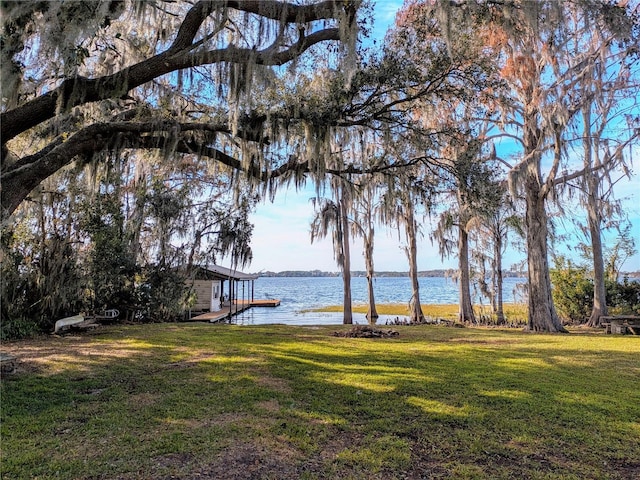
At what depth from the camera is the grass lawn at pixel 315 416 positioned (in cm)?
269

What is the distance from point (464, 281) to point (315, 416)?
44.1 ft

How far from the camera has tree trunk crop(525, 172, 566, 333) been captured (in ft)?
38.3

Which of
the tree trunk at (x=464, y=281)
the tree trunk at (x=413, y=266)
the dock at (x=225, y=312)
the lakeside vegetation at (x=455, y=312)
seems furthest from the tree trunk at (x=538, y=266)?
the dock at (x=225, y=312)

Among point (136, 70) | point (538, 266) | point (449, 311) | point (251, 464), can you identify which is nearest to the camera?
point (251, 464)

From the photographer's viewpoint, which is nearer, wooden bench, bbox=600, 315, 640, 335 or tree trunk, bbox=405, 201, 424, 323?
wooden bench, bbox=600, 315, 640, 335

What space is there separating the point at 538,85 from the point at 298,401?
36.5 feet

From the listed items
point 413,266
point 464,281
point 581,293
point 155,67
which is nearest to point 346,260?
point 413,266

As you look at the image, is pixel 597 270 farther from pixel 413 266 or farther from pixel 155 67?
pixel 155 67

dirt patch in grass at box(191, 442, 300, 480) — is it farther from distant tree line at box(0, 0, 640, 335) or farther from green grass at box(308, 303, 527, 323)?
green grass at box(308, 303, 527, 323)

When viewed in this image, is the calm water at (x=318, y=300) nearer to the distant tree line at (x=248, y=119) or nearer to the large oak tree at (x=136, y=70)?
the distant tree line at (x=248, y=119)

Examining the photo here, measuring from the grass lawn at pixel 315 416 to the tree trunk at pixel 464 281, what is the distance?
916cm

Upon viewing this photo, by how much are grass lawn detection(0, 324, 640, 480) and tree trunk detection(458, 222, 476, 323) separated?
361 inches

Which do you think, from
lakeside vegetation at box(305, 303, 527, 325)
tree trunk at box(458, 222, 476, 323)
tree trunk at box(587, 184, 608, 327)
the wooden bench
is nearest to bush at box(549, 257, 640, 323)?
lakeside vegetation at box(305, 303, 527, 325)

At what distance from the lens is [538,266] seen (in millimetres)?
11797
